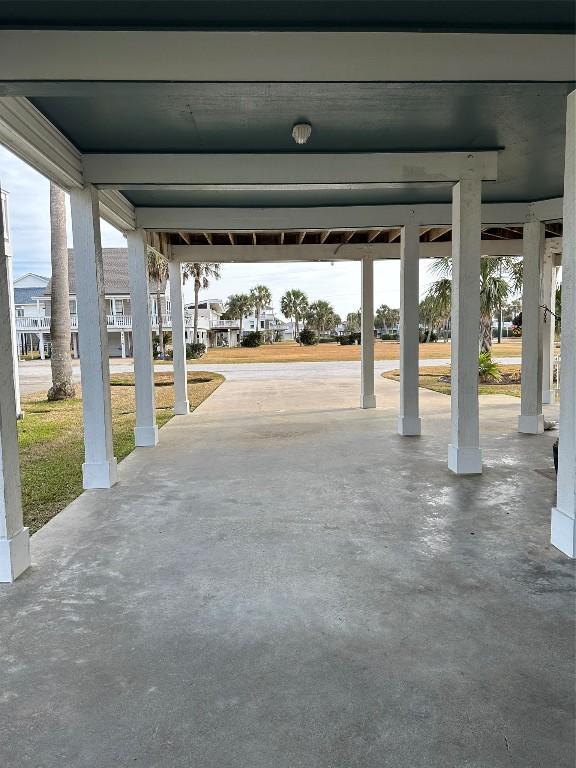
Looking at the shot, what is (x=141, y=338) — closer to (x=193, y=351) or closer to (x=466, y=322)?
(x=466, y=322)

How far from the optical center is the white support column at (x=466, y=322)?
5660 millimetres

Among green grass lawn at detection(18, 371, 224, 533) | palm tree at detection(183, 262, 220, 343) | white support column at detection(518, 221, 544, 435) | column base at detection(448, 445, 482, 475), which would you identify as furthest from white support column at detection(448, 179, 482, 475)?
palm tree at detection(183, 262, 220, 343)

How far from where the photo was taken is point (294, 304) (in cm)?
7600

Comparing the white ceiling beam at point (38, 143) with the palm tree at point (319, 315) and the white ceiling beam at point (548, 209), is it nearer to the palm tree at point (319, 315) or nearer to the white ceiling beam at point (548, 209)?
the white ceiling beam at point (548, 209)

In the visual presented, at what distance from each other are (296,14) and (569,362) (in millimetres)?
2922

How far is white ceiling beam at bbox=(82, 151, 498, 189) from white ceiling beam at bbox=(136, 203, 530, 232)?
7.81 ft

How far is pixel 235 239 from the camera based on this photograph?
35.5ft

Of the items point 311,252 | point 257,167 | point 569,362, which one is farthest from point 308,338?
point 569,362

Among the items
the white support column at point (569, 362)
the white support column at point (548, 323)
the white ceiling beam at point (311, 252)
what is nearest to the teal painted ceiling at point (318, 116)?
the white support column at point (569, 362)

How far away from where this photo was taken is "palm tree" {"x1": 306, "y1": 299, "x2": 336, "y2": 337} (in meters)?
78.1

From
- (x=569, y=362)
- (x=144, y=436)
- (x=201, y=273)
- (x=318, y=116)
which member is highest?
(x=201, y=273)

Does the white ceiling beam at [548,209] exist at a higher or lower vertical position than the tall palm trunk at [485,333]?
higher

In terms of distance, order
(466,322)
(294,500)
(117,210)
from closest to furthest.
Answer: (294,500)
(466,322)
(117,210)

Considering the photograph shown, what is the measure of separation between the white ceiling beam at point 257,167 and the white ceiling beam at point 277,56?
2.01 metres
